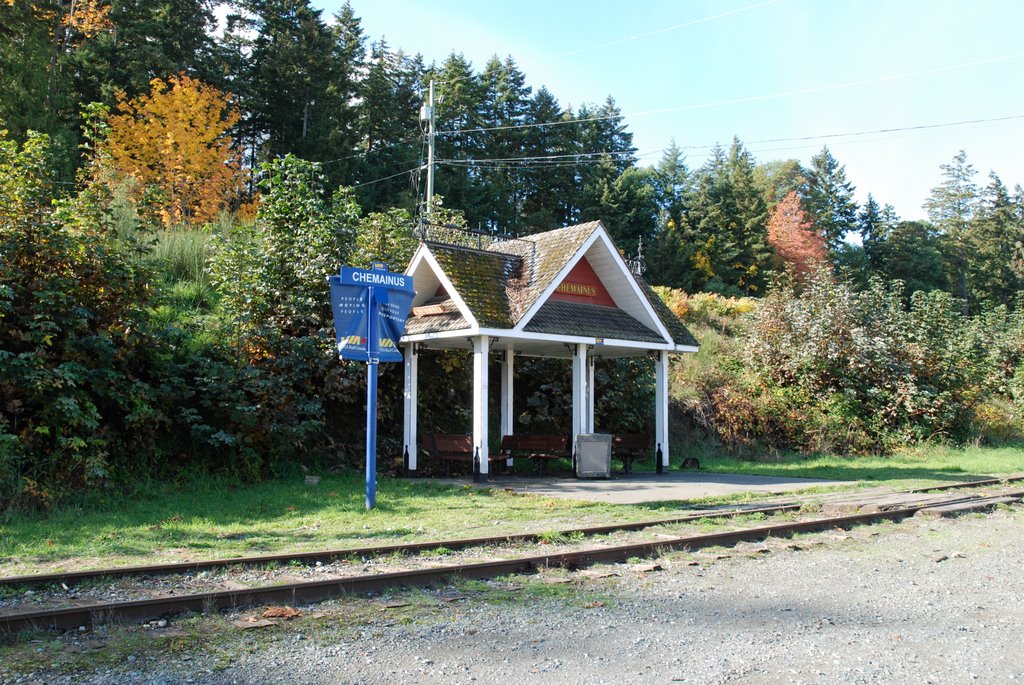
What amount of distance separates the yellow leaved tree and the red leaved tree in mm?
42865

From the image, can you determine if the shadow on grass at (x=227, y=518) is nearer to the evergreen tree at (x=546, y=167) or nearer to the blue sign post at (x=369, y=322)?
the blue sign post at (x=369, y=322)

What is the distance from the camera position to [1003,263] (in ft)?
221

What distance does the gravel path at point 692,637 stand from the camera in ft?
17.2

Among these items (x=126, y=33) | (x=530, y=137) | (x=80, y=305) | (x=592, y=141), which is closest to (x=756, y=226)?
(x=592, y=141)

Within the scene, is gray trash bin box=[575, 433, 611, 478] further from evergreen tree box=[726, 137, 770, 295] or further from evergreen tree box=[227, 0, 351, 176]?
evergreen tree box=[726, 137, 770, 295]

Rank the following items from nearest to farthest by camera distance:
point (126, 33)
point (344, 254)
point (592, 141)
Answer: point (344, 254) < point (126, 33) < point (592, 141)

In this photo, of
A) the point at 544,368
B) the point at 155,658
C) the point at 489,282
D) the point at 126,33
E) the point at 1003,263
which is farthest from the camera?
the point at 1003,263

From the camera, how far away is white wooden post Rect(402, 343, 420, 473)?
60.0ft

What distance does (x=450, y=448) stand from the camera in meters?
17.9

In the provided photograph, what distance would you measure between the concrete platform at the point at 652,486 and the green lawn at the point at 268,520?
68 centimetres

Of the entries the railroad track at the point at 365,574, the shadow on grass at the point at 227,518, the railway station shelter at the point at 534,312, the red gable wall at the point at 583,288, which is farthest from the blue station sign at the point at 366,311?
the red gable wall at the point at 583,288

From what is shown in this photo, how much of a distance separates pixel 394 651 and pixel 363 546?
149 inches

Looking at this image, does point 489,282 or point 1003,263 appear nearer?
point 489,282

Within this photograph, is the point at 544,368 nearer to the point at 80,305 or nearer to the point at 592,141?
the point at 80,305
